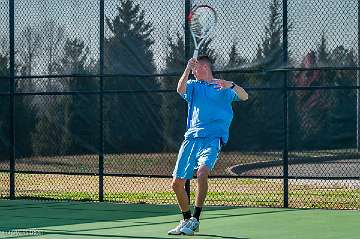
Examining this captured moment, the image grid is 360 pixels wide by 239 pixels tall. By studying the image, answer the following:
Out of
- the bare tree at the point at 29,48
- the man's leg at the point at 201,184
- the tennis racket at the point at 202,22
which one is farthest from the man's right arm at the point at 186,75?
the bare tree at the point at 29,48

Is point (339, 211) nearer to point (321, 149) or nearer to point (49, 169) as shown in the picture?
point (321, 149)

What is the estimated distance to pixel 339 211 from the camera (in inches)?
487

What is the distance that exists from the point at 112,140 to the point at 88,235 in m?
4.80

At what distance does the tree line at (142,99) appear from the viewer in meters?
13.2

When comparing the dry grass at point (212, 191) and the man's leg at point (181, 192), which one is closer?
the man's leg at point (181, 192)

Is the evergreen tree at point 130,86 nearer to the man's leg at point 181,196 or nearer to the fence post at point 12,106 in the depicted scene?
the fence post at point 12,106

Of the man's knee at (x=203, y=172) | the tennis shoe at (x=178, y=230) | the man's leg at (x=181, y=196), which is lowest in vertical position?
the tennis shoe at (x=178, y=230)

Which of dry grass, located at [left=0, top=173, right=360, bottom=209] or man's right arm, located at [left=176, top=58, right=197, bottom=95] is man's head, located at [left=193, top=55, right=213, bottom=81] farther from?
dry grass, located at [left=0, top=173, right=360, bottom=209]

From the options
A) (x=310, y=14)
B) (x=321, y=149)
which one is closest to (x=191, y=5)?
(x=310, y=14)

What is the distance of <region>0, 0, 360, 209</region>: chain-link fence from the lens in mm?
13125

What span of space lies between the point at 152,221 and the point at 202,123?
210cm

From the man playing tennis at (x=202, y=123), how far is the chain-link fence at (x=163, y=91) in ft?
11.6

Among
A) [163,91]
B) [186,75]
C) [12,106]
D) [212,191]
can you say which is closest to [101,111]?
[163,91]

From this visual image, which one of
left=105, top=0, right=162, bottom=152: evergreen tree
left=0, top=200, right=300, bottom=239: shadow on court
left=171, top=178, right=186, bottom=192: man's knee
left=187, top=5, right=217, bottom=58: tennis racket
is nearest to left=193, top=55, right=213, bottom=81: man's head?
left=187, top=5, right=217, bottom=58: tennis racket
